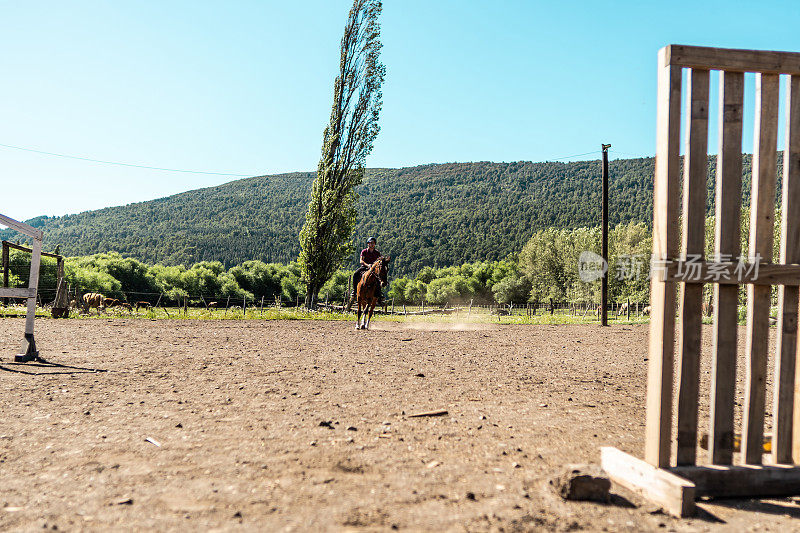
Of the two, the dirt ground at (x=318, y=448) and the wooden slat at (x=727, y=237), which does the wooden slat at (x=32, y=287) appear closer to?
the dirt ground at (x=318, y=448)

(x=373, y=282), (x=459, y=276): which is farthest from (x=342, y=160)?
(x=459, y=276)

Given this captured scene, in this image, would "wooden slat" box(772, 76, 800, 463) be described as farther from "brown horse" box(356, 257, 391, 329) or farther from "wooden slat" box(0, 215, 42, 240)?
"brown horse" box(356, 257, 391, 329)

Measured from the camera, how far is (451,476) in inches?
127

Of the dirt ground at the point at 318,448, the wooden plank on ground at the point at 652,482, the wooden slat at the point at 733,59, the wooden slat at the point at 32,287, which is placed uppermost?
the wooden slat at the point at 733,59

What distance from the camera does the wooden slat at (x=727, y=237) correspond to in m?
3.13

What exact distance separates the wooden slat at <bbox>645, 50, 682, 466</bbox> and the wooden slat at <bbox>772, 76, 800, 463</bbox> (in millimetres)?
742

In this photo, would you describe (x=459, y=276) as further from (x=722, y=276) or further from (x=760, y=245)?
(x=722, y=276)

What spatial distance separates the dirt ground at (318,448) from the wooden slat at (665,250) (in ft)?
1.50

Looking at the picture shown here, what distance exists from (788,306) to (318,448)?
3.10m

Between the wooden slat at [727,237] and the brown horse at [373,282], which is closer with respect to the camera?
the wooden slat at [727,237]

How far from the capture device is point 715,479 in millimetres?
3080

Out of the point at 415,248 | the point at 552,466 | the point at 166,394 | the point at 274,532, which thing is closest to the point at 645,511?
the point at 552,466

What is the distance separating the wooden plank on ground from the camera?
9.22 feet

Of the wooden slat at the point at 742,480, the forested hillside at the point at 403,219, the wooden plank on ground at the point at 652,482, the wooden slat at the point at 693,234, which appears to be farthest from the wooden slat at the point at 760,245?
the forested hillside at the point at 403,219
